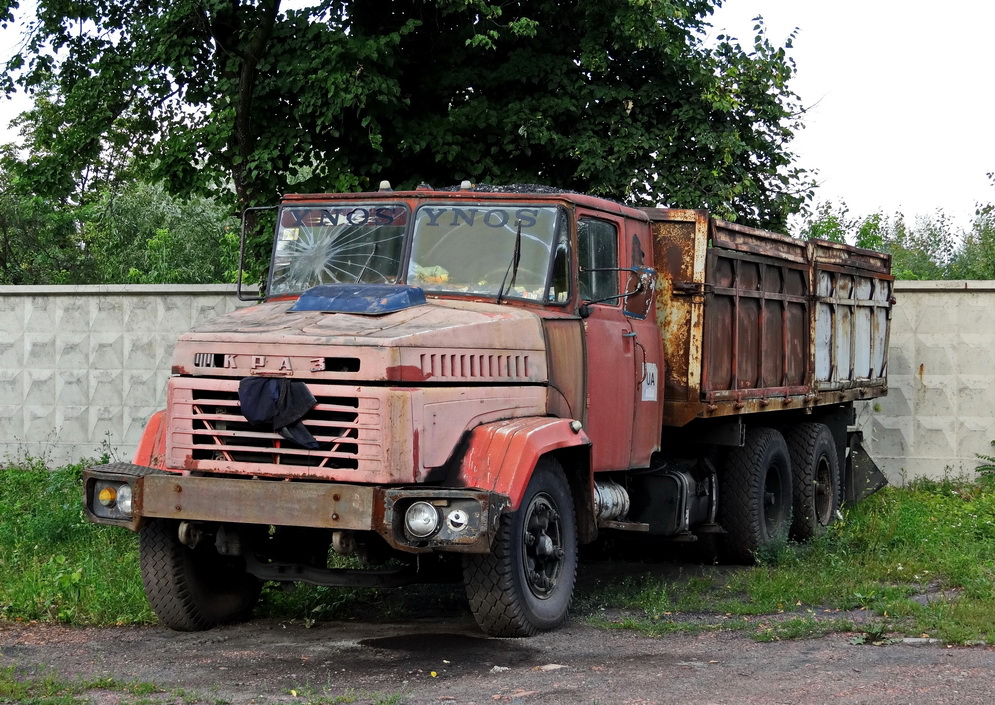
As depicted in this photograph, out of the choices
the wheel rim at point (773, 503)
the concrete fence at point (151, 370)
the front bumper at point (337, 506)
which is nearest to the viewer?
the front bumper at point (337, 506)

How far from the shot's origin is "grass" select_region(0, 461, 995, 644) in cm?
754

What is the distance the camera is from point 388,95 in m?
12.6

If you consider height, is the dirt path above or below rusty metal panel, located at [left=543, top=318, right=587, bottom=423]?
below

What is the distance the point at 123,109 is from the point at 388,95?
3095mm

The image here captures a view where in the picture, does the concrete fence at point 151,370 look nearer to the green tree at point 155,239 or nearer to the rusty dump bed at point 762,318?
the rusty dump bed at point 762,318

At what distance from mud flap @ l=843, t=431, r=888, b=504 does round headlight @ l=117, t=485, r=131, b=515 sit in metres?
7.80

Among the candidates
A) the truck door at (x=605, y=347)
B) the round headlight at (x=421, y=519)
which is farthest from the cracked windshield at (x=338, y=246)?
the round headlight at (x=421, y=519)

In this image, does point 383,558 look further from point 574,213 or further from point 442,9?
point 442,9

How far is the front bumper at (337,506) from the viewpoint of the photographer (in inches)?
247

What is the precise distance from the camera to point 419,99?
553 inches

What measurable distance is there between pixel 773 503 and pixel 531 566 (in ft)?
14.1

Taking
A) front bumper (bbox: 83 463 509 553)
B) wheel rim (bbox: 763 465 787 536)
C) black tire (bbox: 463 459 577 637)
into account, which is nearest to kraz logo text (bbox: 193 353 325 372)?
front bumper (bbox: 83 463 509 553)

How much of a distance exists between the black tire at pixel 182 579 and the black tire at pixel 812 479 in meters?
5.48

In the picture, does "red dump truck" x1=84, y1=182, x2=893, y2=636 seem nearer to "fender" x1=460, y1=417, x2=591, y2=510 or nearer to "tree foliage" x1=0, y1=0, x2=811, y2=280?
"fender" x1=460, y1=417, x2=591, y2=510
